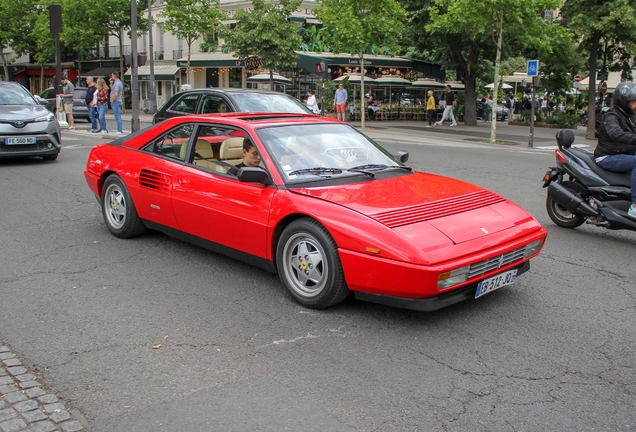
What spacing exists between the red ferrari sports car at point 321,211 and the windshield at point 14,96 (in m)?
7.77

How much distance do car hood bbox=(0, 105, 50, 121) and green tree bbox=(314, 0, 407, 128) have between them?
52.8 ft

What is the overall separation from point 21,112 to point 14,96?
3.14 ft

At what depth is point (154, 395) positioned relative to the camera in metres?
3.50

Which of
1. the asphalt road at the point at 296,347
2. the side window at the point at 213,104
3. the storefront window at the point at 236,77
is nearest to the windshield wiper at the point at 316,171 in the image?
the asphalt road at the point at 296,347

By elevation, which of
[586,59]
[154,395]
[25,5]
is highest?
[25,5]

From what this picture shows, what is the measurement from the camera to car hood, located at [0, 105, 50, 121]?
12.3 metres

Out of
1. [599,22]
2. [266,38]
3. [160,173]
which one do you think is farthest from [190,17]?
[160,173]

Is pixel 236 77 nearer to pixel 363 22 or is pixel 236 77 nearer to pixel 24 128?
pixel 363 22

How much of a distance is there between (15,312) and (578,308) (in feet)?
13.9

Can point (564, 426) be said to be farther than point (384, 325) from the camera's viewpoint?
No

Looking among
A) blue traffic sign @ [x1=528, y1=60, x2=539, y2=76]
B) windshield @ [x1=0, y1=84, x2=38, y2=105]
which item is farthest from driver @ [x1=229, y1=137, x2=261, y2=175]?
blue traffic sign @ [x1=528, y1=60, x2=539, y2=76]

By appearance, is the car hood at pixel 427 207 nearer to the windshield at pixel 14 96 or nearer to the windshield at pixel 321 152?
the windshield at pixel 321 152

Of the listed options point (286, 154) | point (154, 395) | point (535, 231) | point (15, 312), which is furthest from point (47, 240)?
point (535, 231)

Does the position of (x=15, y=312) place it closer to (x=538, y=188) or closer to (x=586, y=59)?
(x=538, y=188)
